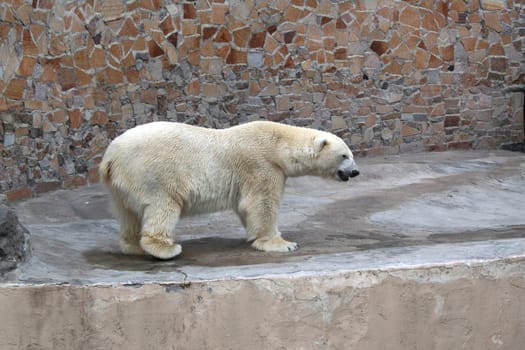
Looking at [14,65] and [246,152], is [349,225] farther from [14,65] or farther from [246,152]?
[14,65]

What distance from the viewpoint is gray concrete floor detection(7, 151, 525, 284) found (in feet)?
14.9

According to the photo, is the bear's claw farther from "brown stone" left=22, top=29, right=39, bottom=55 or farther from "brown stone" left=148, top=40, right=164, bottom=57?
"brown stone" left=148, top=40, right=164, bottom=57

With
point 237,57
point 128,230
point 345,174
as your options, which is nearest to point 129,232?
point 128,230

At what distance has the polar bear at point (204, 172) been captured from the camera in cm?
486

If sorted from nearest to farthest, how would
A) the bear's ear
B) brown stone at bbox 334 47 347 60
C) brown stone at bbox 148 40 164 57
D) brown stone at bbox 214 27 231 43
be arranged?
the bear's ear → brown stone at bbox 148 40 164 57 → brown stone at bbox 214 27 231 43 → brown stone at bbox 334 47 347 60

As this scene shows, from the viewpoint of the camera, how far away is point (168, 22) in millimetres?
8586

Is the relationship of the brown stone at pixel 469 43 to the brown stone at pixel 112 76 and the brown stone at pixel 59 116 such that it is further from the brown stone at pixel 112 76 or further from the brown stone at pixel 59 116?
the brown stone at pixel 59 116

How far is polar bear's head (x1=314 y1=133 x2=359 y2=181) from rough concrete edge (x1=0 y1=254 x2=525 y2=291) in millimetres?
1227

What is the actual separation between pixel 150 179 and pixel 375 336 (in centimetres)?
156

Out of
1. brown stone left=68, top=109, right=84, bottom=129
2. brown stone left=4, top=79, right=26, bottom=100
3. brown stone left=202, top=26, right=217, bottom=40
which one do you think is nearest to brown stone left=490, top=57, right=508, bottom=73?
brown stone left=202, top=26, right=217, bottom=40

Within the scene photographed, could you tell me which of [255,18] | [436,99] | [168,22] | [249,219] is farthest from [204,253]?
[436,99]

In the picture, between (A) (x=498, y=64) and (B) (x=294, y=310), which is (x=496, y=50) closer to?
(A) (x=498, y=64)

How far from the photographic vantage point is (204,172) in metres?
5.07

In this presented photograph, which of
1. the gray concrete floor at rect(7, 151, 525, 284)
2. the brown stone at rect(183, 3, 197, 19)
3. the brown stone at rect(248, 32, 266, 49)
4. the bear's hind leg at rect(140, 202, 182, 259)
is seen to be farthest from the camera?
the brown stone at rect(248, 32, 266, 49)
